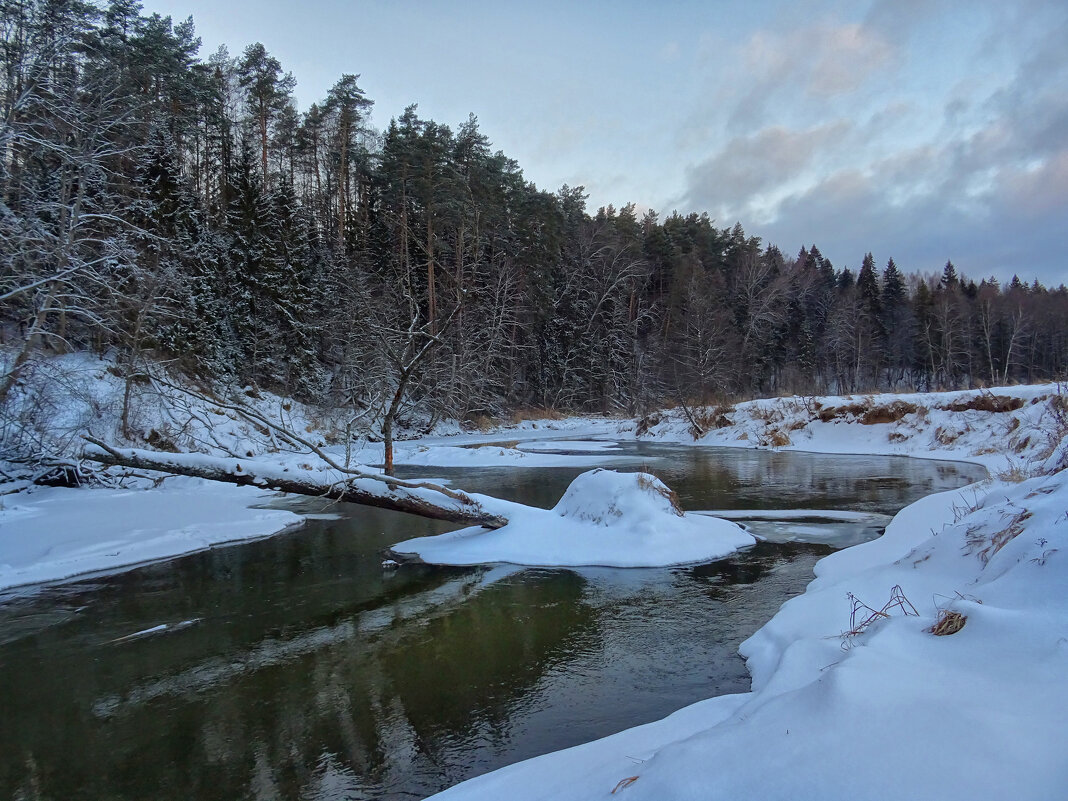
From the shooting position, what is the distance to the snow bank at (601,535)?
363 inches

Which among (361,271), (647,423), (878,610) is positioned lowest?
(878,610)

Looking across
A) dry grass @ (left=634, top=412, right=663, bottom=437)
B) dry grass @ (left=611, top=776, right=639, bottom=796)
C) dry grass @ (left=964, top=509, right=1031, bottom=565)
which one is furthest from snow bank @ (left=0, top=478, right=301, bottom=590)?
dry grass @ (left=634, top=412, right=663, bottom=437)

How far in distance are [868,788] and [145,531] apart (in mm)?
11719

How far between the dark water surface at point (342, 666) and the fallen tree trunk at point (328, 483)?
1003 mm

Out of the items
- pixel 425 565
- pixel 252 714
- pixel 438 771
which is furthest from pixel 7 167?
pixel 438 771

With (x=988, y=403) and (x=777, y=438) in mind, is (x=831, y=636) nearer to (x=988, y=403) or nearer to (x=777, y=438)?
(x=988, y=403)

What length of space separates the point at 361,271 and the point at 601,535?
2904 cm

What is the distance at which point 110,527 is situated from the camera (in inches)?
415

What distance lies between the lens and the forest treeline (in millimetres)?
10398

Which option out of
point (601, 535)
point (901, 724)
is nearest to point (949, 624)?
point (901, 724)

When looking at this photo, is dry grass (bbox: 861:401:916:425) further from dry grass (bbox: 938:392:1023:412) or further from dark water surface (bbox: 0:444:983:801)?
dark water surface (bbox: 0:444:983:801)

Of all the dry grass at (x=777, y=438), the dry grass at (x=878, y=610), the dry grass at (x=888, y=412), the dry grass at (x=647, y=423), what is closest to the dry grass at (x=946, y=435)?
the dry grass at (x=888, y=412)

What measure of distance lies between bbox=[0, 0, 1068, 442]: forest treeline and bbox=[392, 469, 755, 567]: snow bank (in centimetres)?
274

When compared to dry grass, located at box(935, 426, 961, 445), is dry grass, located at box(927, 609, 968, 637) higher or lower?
lower
